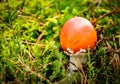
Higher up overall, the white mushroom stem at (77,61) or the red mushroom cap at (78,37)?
the red mushroom cap at (78,37)

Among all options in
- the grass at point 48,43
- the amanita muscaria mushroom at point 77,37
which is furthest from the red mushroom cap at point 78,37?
the grass at point 48,43

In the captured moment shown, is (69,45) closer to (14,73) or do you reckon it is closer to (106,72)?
(106,72)

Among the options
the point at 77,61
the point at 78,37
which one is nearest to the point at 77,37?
the point at 78,37

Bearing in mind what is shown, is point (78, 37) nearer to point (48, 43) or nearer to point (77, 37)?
point (77, 37)

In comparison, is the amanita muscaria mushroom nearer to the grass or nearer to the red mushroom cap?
the red mushroom cap

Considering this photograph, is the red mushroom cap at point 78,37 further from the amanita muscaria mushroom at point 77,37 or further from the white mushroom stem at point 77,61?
the white mushroom stem at point 77,61

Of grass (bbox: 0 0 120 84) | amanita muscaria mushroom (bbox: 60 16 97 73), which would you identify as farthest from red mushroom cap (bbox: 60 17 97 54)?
grass (bbox: 0 0 120 84)
